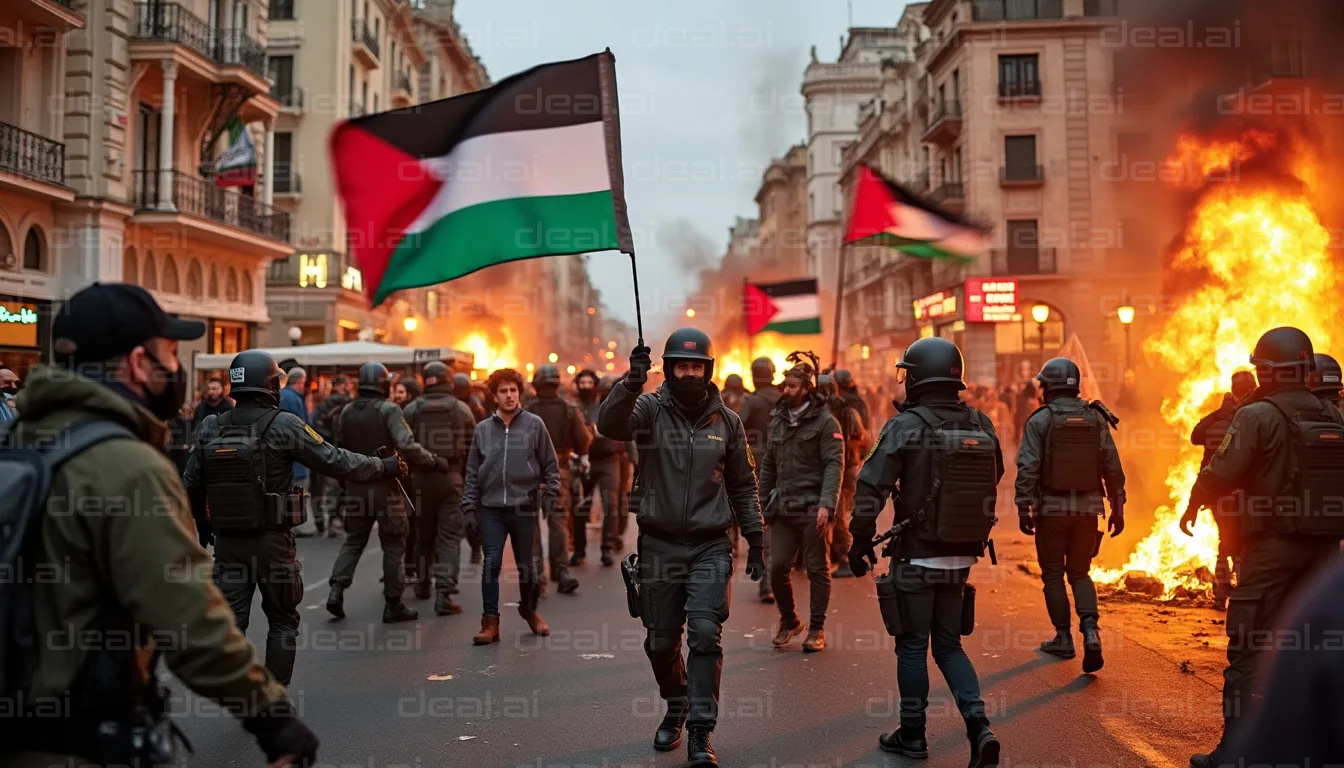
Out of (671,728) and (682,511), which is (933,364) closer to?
(682,511)

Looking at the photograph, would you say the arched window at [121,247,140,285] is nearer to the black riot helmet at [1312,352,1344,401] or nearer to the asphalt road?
the asphalt road

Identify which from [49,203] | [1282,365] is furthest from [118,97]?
[1282,365]

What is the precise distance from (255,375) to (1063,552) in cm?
499

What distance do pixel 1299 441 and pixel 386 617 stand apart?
20.9ft

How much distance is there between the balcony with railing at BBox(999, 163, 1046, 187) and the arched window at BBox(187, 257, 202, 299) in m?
27.7

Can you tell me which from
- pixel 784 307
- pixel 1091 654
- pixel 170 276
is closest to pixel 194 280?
pixel 170 276

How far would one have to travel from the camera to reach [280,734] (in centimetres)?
242

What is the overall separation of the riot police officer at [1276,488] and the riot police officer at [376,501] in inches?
214

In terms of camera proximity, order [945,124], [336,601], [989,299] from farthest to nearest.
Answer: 1. [945,124]
2. [989,299]
3. [336,601]

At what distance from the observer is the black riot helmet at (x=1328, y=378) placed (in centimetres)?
566

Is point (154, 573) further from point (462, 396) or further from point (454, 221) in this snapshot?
point (462, 396)

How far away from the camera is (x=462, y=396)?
1134cm

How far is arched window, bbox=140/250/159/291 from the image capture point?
23.8m

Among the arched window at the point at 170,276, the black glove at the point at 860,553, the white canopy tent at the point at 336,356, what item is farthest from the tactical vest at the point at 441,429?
the arched window at the point at 170,276
